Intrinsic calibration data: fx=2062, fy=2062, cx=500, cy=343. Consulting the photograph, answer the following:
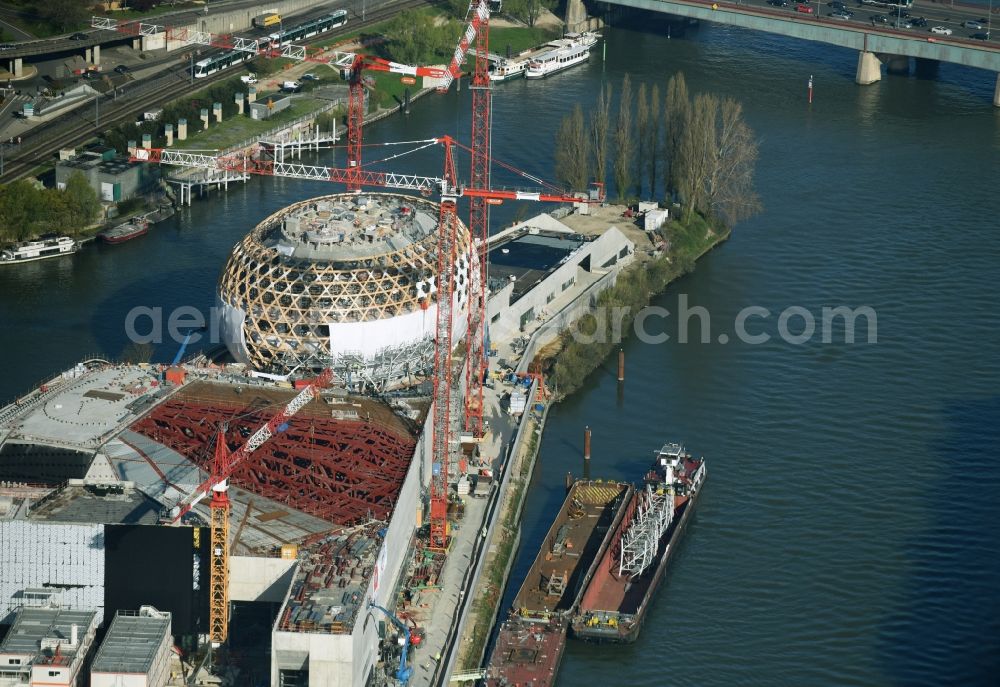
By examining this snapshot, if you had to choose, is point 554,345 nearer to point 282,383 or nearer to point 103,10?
point 282,383

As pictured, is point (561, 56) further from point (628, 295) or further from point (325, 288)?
point (325, 288)

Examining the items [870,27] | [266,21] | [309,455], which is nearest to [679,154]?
[870,27]

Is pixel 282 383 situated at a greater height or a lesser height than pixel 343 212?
lesser

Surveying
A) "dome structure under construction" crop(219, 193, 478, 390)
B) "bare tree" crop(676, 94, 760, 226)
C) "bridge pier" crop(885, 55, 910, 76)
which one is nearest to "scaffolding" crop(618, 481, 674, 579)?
"dome structure under construction" crop(219, 193, 478, 390)

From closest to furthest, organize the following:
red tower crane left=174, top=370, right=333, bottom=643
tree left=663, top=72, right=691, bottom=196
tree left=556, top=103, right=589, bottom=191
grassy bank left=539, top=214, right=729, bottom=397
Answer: red tower crane left=174, top=370, right=333, bottom=643 → grassy bank left=539, top=214, right=729, bottom=397 → tree left=663, top=72, right=691, bottom=196 → tree left=556, top=103, right=589, bottom=191

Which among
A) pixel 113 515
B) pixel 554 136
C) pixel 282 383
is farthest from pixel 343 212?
pixel 554 136

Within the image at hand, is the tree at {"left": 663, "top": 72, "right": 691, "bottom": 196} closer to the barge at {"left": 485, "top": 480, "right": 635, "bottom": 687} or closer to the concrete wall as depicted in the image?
the barge at {"left": 485, "top": 480, "right": 635, "bottom": 687}
